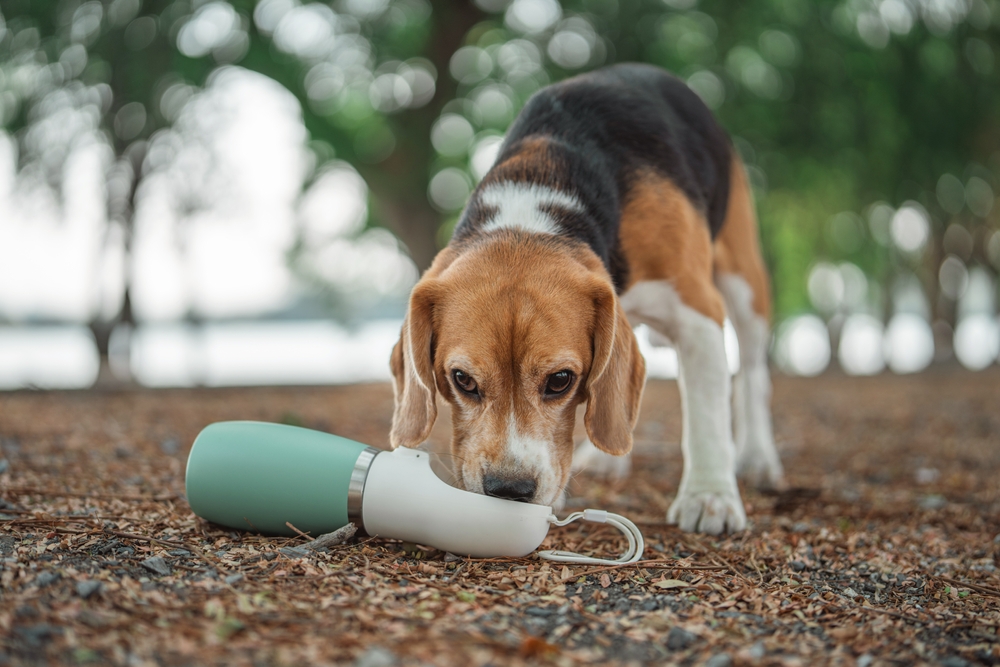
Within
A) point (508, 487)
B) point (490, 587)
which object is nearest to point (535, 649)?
point (490, 587)

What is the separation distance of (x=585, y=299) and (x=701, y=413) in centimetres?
110

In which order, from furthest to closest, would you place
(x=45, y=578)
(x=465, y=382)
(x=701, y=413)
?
(x=701, y=413), (x=465, y=382), (x=45, y=578)

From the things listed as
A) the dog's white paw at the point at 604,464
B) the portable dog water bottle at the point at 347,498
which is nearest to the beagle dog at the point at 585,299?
the portable dog water bottle at the point at 347,498

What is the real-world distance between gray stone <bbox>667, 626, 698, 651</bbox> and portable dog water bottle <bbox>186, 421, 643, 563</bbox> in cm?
64

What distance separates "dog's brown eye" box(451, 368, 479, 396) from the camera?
3232 millimetres

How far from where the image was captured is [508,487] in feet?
9.89

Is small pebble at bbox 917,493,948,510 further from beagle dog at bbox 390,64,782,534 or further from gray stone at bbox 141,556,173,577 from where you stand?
gray stone at bbox 141,556,173,577

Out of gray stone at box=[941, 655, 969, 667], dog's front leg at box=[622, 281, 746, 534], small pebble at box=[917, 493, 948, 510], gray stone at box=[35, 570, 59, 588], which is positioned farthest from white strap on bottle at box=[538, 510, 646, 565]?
small pebble at box=[917, 493, 948, 510]

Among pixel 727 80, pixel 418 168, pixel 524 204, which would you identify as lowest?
pixel 524 204

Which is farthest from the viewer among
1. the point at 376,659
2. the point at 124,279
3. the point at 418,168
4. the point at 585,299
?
the point at 418,168

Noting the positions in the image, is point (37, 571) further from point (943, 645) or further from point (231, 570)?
point (943, 645)

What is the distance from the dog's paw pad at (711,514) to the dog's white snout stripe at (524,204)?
4.67 feet

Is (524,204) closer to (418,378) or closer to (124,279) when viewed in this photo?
(418,378)

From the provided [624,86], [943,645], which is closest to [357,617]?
[943,645]
